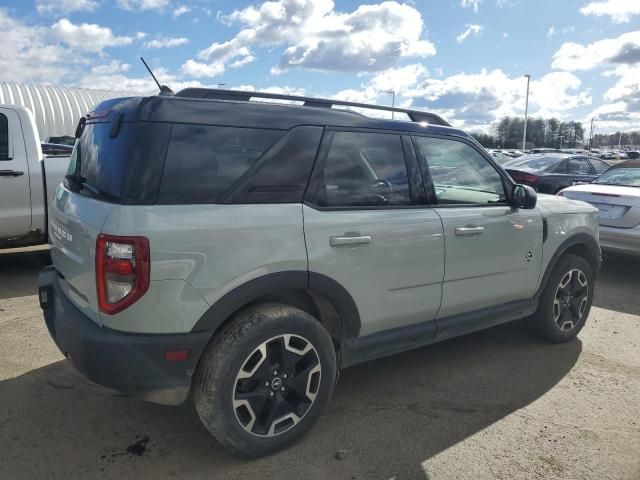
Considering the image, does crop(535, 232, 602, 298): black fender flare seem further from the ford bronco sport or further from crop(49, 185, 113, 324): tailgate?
crop(49, 185, 113, 324): tailgate

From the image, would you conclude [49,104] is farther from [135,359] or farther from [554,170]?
[135,359]

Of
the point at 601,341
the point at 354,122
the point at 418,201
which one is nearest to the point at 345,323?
the point at 418,201

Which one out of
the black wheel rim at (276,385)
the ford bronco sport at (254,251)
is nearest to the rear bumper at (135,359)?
the ford bronco sport at (254,251)

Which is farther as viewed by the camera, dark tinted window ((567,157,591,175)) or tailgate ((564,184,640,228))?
dark tinted window ((567,157,591,175))

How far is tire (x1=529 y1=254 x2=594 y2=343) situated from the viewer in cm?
440

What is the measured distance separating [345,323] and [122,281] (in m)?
1.27

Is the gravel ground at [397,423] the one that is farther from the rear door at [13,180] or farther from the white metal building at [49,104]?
the white metal building at [49,104]

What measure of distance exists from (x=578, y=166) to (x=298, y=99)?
33.2 feet

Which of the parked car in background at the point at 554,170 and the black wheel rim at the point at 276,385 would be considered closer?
the black wheel rim at the point at 276,385

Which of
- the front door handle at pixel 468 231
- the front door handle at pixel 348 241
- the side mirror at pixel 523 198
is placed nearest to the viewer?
the front door handle at pixel 348 241

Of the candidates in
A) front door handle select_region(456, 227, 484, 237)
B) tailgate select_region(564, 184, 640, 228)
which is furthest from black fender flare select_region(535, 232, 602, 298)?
tailgate select_region(564, 184, 640, 228)

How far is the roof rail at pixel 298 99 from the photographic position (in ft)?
9.63

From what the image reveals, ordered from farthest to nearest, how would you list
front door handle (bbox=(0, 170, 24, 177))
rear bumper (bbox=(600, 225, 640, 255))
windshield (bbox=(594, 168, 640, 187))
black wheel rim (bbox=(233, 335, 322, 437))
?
windshield (bbox=(594, 168, 640, 187)) → rear bumper (bbox=(600, 225, 640, 255)) → front door handle (bbox=(0, 170, 24, 177)) → black wheel rim (bbox=(233, 335, 322, 437))

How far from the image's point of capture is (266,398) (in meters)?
2.84
